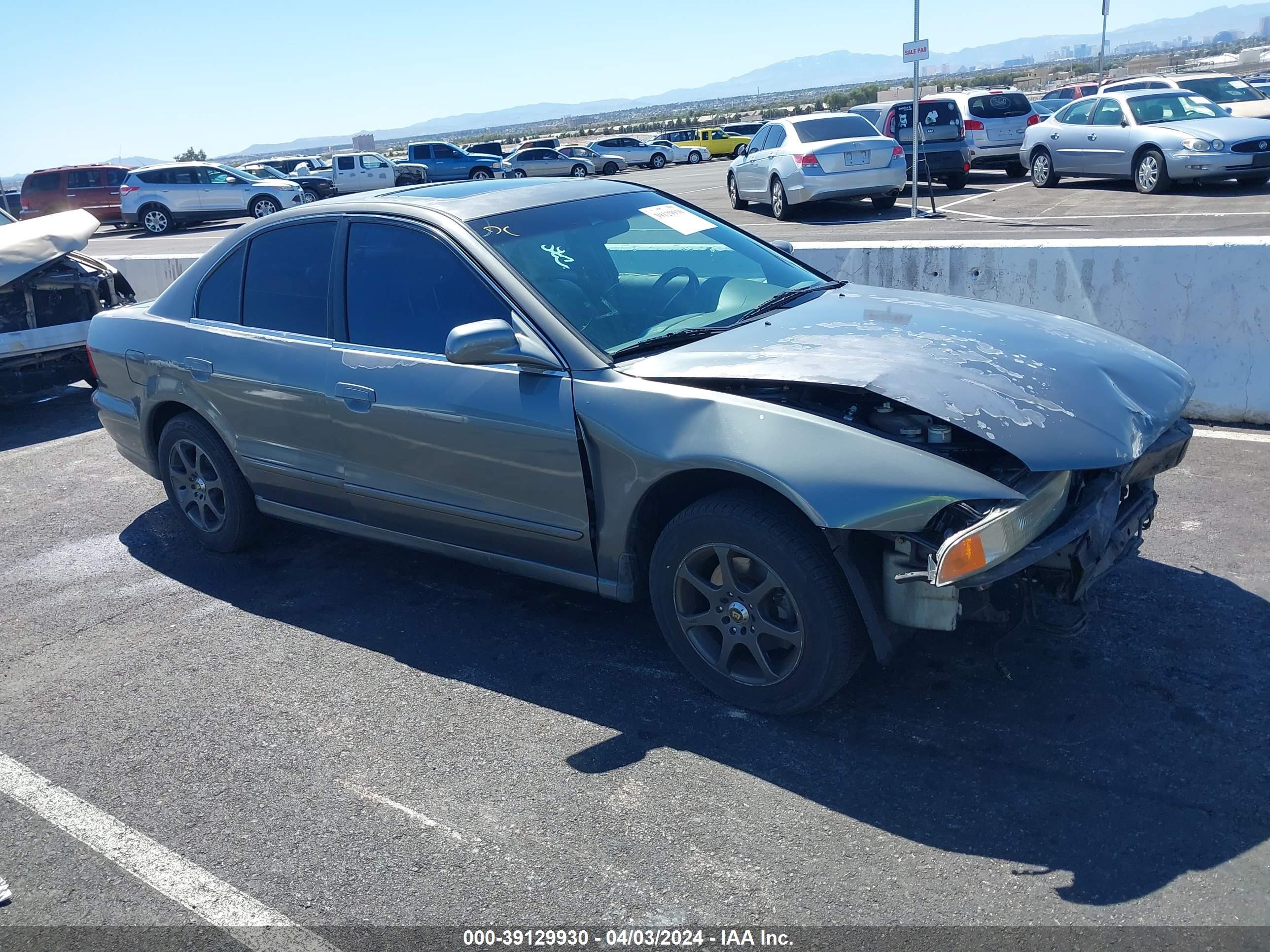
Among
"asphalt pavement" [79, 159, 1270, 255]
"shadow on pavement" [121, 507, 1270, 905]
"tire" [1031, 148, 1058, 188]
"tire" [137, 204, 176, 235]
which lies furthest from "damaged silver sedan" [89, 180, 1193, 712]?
"tire" [137, 204, 176, 235]

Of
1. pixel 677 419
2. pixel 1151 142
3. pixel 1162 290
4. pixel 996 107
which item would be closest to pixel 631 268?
pixel 677 419

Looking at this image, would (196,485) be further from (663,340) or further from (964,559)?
(964,559)

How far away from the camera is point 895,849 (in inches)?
115

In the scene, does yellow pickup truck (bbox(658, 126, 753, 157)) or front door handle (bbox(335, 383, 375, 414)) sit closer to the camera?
front door handle (bbox(335, 383, 375, 414))

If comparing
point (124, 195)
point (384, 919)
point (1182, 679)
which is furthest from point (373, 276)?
point (124, 195)

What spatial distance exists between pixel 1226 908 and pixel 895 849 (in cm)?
78

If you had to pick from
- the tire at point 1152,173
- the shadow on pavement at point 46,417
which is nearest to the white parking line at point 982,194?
the tire at point 1152,173

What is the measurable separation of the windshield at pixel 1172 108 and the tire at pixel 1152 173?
1.89 ft

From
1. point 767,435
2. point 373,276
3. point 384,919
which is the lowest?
point 384,919

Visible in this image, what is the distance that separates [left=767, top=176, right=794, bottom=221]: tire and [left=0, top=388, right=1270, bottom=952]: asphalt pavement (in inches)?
511

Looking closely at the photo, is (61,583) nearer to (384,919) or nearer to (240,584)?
(240,584)

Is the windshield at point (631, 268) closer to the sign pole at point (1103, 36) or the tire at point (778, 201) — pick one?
the tire at point (778, 201)

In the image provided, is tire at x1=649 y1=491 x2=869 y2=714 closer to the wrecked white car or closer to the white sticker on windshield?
the white sticker on windshield

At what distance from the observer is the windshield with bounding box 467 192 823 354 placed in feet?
13.3
